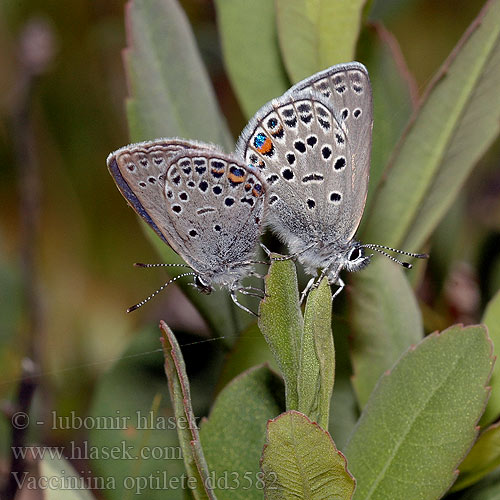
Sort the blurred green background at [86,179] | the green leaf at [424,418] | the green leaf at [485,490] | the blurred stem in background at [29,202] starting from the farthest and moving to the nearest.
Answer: the blurred green background at [86,179]
the blurred stem in background at [29,202]
the green leaf at [485,490]
the green leaf at [424,418]

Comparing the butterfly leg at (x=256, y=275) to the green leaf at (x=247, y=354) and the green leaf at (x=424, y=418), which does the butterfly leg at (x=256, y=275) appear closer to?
the green leaf at (x=247, y=354)

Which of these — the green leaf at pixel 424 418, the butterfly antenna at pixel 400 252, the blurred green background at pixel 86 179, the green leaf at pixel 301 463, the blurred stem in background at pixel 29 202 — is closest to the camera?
the green leaf at pixel 301 463

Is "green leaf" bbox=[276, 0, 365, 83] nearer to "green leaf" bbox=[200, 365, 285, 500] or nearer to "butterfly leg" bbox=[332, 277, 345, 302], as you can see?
"butterfly leg" bbox=[332, 277, 345, 302]

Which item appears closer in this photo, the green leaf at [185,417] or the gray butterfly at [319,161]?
the green leaf at [185,417]

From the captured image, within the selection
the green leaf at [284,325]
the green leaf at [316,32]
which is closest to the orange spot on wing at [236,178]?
the green leaf at [316,32]

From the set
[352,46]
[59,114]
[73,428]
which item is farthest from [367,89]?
[59,114]

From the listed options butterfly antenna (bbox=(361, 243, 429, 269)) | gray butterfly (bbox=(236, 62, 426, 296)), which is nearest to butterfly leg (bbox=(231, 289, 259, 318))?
gray butterfly (bbox=(236, 62, 426, 296))
